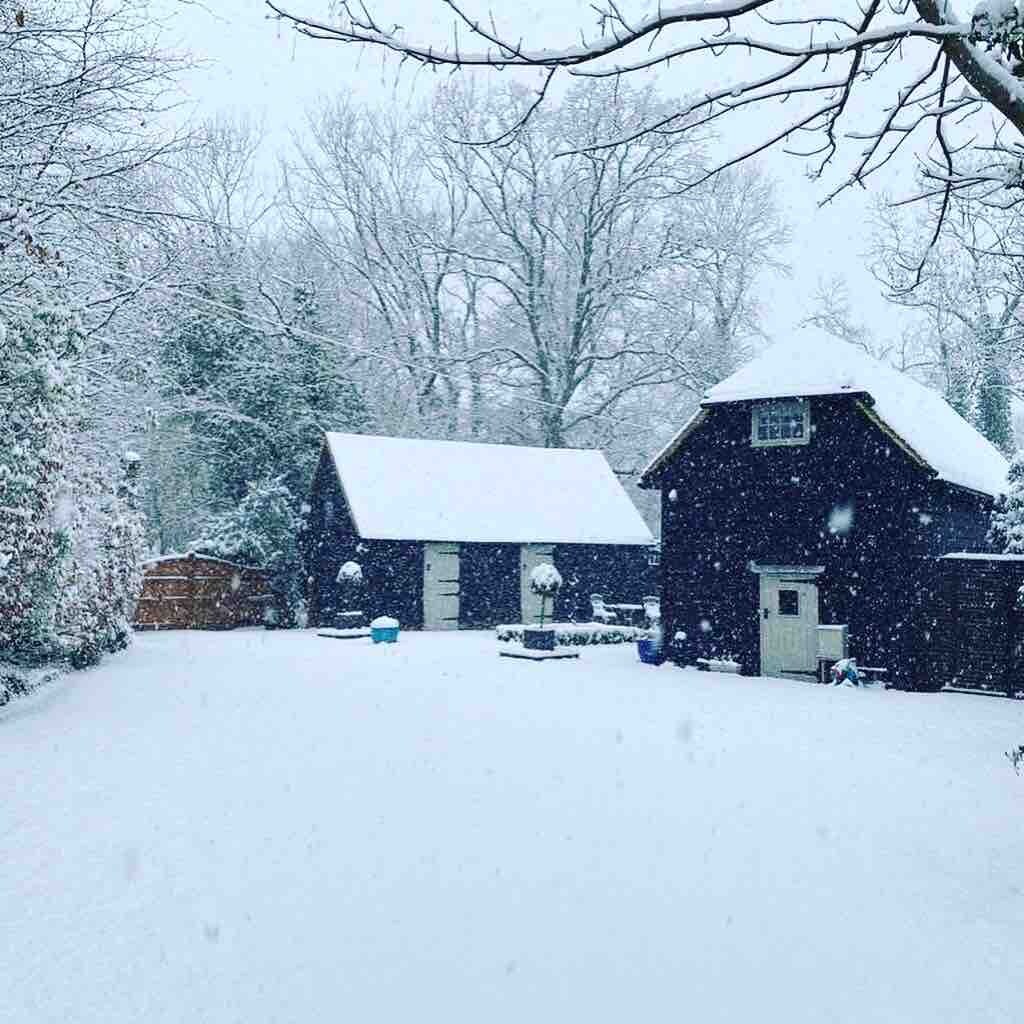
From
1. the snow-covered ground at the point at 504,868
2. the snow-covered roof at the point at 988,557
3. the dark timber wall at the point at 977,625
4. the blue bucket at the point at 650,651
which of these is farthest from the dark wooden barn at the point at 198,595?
the snow-covered roof at the point at 988,557

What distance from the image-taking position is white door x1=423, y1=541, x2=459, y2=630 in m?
33.3

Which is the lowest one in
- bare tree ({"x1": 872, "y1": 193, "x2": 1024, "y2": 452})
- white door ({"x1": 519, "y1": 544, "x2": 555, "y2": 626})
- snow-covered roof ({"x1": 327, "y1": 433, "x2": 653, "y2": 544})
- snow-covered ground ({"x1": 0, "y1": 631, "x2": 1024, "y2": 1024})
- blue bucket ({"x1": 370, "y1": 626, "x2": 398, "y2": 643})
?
snow-covered ground ({"x1": 0, "y1": 631, "x2": 1024, "y2": 1024})

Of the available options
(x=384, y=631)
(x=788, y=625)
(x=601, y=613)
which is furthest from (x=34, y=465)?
(x=601, y=613)

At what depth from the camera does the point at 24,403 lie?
15.3 metres

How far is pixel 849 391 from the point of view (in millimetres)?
20453

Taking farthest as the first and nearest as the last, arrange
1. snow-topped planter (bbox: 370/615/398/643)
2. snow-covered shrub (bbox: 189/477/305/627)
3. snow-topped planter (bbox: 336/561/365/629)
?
snow-covered shrub (bbox: 189/477/305/627) < snow-topped planter (bbox: 336/561/365/629) < snow-topped planter (bbox: 370/615/398/643)

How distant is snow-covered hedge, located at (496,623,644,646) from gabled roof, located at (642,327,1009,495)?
6.90 metres

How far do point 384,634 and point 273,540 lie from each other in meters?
9.86

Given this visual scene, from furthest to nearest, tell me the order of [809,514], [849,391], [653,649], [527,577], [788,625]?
[527,577] < [653,649] < [788,625] < [809,514] < [849,391]

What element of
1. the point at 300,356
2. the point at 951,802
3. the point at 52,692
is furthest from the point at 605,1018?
the point at 300,356

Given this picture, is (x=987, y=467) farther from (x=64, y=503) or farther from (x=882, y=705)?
(x=64, y=503)

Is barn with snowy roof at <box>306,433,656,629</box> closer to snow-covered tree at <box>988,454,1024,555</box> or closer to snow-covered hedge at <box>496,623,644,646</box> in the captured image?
snow-covered hedge at <box>496,623,644,646</box>

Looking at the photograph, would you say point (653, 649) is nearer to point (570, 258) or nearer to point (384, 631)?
point (384, 631)

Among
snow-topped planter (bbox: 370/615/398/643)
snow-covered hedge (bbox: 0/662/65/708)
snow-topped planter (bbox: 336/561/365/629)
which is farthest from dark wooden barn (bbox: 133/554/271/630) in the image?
snow-covered hedge (bbox: 0/662/65/708)
